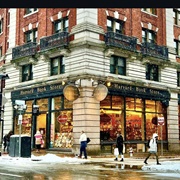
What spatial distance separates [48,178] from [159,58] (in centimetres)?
2161

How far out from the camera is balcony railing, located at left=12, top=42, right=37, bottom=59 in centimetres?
3072

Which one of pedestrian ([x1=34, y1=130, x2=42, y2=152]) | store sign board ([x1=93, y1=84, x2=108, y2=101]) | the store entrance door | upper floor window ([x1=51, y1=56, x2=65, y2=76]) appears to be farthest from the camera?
the store entrance door

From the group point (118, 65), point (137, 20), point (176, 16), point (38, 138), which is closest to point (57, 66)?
point (118, 65)

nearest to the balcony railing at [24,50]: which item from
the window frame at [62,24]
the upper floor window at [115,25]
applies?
the window frame at [62,24]

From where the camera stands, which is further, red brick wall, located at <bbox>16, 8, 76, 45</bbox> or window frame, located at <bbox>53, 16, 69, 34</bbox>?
window frame, located at <bbox>53, 16, 69, 34</bbox>

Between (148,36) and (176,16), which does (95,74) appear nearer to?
(148,36)

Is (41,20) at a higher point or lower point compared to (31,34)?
higher

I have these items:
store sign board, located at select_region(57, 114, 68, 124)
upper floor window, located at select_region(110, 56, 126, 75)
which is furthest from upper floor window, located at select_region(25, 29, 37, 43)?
store sign board, located at select_region(57, 114, 68, 124)

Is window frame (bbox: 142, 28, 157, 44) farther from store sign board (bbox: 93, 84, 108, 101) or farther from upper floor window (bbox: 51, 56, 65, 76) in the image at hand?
store sign board (bbox: 93, 84, 108, 101)

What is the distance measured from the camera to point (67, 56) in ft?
90.4

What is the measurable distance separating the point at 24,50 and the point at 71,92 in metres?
8.49

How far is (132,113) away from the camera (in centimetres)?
2914

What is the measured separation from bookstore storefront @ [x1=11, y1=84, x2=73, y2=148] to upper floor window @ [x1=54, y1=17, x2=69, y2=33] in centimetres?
474

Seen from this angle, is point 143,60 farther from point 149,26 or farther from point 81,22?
point 81,22
